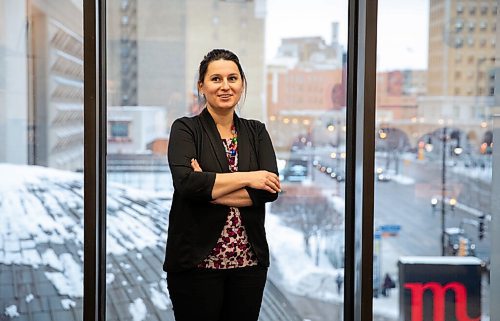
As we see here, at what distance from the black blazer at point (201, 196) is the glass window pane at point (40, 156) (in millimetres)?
734

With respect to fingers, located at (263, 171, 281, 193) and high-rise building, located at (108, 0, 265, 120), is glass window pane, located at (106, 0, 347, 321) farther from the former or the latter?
fingers, located at (263, 171, 281, 193)

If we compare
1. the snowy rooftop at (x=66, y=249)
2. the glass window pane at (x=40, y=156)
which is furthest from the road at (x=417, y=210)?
the glass window pane at (x=40, y=156)

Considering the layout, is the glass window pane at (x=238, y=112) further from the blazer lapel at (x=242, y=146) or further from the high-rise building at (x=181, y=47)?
the blazer lapel at (x=242, y=146)

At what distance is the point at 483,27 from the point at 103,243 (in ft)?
6.14

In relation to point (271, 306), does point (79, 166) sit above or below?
above

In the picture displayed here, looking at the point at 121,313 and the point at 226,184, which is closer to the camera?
the point at 226,184

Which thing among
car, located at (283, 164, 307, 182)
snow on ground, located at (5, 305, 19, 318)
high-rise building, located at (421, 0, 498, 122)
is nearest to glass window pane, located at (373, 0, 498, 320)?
high-rise building, located at (421, 0, 498, 122)

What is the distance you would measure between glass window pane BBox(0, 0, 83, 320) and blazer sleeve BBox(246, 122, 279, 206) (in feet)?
2.81

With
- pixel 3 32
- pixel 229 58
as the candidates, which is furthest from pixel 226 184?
pixel 3 32

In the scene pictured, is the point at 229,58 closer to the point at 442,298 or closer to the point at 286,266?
the point at 286,266

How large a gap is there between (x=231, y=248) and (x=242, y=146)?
13.4 inches

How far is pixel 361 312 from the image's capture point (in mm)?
2607

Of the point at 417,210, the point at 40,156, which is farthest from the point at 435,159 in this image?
the point at 40,156

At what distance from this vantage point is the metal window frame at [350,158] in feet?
8.16
